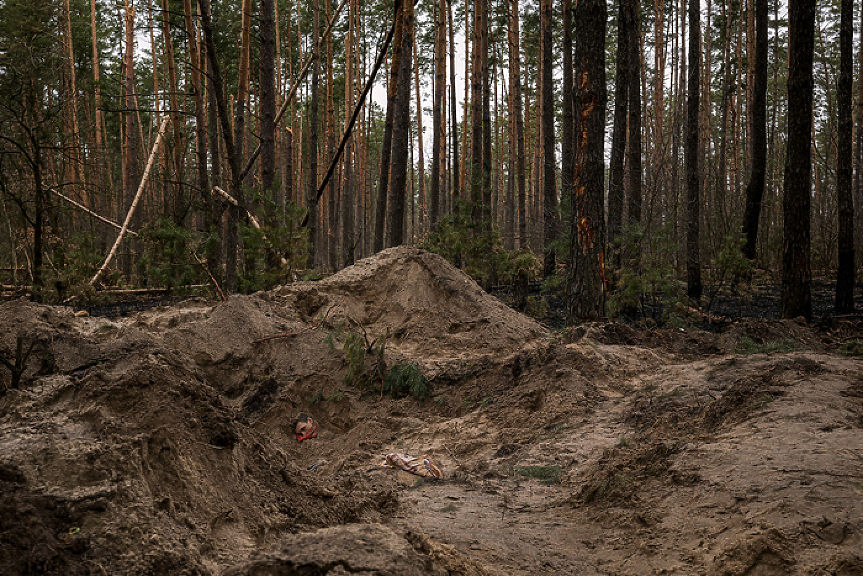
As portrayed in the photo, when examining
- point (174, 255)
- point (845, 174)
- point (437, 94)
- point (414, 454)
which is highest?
point (437, 94)

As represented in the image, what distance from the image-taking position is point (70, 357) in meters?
3.28

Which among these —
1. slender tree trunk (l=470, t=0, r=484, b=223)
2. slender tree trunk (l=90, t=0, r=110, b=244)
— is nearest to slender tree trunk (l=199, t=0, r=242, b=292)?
slender tree trunk (l=470, t=0, r=484, b=223)

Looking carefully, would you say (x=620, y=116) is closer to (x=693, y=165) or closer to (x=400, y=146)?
(x=693, y=165)

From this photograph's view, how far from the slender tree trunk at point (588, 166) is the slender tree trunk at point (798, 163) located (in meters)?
2.61

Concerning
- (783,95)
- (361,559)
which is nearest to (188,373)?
(361,559)

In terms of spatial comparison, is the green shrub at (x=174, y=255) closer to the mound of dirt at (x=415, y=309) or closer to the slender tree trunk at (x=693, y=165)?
the mound of dirt at (x=415, y=309)

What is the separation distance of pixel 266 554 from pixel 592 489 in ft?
6.53

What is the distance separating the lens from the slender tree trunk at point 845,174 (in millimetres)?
9469

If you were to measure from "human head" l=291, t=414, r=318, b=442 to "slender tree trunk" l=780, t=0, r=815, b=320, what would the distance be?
6.40 metres

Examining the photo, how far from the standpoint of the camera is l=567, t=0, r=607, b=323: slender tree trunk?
6.87m

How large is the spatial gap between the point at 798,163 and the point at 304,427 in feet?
22.4

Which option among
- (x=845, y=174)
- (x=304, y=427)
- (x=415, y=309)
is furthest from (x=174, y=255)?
(x=845, y=174)

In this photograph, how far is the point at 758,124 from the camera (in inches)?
458

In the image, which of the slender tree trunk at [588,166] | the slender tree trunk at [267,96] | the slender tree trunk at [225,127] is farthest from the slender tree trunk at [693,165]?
the slender tree trunk at [225,127]
